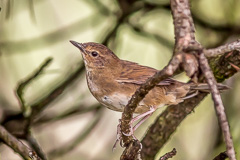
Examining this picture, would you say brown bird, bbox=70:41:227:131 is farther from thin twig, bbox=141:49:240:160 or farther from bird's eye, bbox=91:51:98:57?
thin twig, bbox=141:49:240:160

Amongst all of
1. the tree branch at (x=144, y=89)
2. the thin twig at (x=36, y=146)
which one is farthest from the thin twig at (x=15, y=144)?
the tree branch at (x=144, y=89)

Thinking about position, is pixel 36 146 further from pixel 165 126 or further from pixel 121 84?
pixel 165 126

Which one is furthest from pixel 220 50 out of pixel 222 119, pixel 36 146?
pixel 36 146

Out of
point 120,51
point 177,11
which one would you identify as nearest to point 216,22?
point 120,51

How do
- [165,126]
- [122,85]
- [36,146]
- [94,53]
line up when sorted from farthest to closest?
1. [94,53]
2. [165,126]
3. [122,85]
4. [36,146]

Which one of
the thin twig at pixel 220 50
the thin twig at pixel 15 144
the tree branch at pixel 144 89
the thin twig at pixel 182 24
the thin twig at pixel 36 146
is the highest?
the thin twig at pixel 182 24

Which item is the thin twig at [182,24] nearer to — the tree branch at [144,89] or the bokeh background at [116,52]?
the tree branch at [144,89]

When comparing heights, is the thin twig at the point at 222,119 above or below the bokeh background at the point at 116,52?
above
